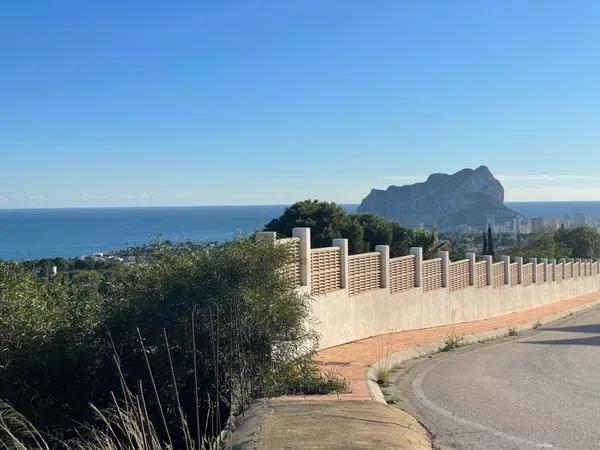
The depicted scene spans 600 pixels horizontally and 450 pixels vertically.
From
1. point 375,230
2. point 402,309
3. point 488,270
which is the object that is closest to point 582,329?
point 488,270

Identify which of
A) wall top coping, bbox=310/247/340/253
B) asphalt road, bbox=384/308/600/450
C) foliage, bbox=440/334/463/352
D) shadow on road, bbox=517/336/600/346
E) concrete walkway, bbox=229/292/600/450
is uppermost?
wall top coping, bbox=310/247/340/253

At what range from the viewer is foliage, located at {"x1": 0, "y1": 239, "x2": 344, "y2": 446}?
8859 millimetres

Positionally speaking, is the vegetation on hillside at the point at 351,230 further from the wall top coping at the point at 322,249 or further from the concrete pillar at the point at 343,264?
the wall top coping at the point at 322,249

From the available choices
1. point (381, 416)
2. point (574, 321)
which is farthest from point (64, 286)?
point (574, 321)

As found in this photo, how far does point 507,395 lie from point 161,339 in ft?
16.8

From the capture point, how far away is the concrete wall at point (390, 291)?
1509cm

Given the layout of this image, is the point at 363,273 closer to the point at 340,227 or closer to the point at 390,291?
the point at 390,291

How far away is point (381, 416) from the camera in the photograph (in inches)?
314

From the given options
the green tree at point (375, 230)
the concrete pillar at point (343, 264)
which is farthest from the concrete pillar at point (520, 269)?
the concrete pillar at point (343, 264)

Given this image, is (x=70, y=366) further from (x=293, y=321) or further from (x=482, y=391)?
(x=482, y=391)

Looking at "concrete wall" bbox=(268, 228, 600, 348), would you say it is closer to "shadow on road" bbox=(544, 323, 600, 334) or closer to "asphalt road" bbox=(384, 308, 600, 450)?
"asphalt road" bbox=(384, 308, 600, 450)

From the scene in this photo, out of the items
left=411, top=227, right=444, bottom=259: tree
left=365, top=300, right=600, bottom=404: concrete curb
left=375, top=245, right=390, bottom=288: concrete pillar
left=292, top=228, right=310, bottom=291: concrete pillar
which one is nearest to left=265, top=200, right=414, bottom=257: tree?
left=411, top=227, right=444, bottom=259: tree

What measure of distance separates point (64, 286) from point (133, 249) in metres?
1.33

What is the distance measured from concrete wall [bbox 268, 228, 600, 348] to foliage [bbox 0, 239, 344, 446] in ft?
8.30
